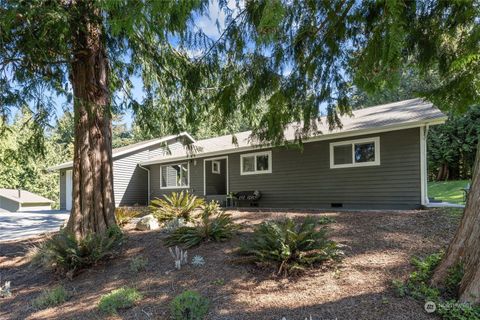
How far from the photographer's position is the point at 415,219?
22.0 ft

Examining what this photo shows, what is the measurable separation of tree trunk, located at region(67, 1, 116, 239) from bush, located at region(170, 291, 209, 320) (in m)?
3.28

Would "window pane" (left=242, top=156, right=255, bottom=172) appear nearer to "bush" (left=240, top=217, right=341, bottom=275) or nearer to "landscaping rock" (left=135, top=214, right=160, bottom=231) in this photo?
"landscaping rock" (left=135, top=214, right=160, bottom=231)

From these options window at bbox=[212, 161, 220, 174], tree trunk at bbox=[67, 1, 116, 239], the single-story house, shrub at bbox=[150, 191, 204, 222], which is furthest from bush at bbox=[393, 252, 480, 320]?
window at bbox=[212, 161, 220, 174]

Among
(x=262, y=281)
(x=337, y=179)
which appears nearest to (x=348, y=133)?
(x=337, y=179)

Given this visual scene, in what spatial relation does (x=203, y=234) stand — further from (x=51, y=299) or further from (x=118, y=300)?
(x=51, y=299)

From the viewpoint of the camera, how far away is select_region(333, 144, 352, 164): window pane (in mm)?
10534

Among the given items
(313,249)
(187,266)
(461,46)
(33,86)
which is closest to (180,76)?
(33,86)

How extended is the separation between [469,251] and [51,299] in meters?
5.21

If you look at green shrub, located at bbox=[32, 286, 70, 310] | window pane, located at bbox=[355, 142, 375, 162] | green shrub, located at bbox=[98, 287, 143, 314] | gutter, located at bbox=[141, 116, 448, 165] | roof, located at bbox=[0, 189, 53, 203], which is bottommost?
roof, located at bbox=[0, 189, 53, 203]

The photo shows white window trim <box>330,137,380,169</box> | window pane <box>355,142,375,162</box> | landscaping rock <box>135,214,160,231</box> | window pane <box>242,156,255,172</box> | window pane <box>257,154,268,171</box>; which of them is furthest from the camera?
window pane <box>242,156,255,172</box>

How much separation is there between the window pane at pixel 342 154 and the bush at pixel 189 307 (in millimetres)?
7857

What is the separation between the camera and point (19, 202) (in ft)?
66.8

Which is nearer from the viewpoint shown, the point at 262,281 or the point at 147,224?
the point at 262,281

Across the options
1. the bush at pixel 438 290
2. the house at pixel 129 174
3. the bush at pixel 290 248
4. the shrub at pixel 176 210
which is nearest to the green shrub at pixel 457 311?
the bush at pixel 438 290
